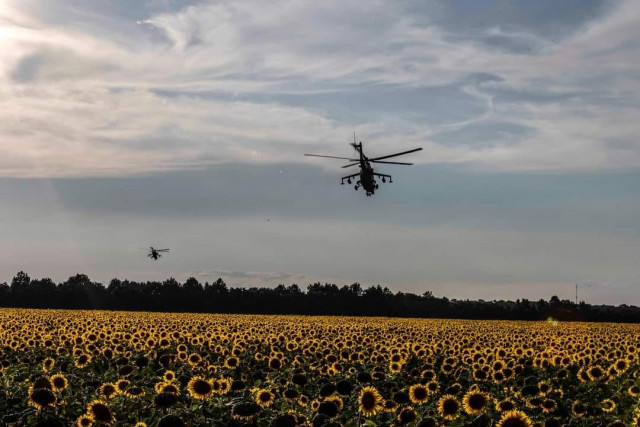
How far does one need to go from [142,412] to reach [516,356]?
12.3 m

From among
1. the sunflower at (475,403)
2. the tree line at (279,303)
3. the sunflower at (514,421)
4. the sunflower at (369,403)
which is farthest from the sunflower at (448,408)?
the tree line at (279,303)

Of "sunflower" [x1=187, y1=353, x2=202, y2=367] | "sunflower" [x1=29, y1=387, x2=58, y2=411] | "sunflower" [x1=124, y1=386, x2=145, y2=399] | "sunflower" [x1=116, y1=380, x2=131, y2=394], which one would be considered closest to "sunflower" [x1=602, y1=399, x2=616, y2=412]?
"sunflower" [x1=124, y1=386, x2=145, y2=399]

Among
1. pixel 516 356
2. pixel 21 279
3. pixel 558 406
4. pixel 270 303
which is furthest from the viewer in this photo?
pixel 21 279

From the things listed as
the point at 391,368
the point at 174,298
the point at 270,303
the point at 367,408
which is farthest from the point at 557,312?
the point at 367,408

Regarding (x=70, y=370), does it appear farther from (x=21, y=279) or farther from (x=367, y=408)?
(x=21, y=279)

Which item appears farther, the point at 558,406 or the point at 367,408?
the point at 558,406

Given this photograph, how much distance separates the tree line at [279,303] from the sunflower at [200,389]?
265ft

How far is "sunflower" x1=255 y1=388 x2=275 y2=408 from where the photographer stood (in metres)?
12.5

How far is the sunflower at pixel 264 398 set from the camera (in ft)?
41.2

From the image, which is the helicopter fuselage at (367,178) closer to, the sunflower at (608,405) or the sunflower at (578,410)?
the sunflower at (608,405)

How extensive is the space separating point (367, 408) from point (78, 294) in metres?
91.5

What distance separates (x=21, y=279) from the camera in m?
119

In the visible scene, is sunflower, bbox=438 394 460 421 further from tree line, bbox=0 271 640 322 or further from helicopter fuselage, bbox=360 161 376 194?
tree line, bbox=0 271 640 322

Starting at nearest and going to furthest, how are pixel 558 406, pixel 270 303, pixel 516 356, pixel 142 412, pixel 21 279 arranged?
pixel 142 412 → pixel 558 406 → pixel 516 356 → pixel 270 303 → pixel 21 279
